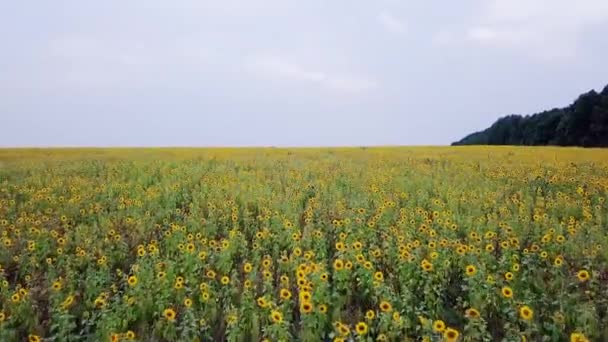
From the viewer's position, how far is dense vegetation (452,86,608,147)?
46938 mm

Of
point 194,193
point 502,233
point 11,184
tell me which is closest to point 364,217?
point 502,233

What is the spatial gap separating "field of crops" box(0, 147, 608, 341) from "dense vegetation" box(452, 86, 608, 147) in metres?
42.4

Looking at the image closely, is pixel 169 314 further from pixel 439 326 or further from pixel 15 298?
pixel 439 326

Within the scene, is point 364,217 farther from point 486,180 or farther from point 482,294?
point 486,180

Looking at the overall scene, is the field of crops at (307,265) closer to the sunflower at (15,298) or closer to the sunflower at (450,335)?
the sunflower at (15,298)

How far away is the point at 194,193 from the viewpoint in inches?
413

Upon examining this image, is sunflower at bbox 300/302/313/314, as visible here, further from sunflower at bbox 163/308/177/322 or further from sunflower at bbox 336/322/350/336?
Answer: sunflower at bbox 163/308/177/322

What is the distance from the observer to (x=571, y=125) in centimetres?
4928

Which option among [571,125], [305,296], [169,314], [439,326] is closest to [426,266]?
[439,326]

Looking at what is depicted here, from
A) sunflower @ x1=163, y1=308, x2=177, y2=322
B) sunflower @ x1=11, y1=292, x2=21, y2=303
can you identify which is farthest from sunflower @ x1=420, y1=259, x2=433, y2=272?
sunflower @ x1=11, y1=292, x2=21, y2=303

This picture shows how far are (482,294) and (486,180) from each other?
7.99 metres

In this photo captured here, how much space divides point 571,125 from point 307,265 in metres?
52.9

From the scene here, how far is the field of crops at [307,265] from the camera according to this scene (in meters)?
4.54

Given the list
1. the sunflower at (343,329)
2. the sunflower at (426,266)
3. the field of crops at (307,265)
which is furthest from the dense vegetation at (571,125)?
the sunflower at (343,329)
